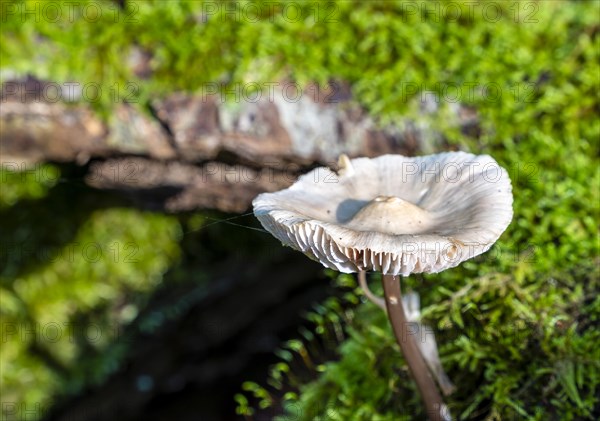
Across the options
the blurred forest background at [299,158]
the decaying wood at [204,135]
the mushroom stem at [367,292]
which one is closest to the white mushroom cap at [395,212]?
the mushroom stem at [367,292]

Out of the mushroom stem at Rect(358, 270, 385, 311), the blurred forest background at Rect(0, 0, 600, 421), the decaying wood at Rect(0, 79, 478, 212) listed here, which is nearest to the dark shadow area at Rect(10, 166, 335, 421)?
the blurred forest background at Rect(0, 0, 600, 421)

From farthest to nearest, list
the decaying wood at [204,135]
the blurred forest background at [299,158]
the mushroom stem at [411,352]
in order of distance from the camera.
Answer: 1. the decaying wood at [204,135]
2. the blurred forest background at [299,158]
3. the mushroom stem at [411,352]

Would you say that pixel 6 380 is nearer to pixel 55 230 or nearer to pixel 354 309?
pixel 55 230

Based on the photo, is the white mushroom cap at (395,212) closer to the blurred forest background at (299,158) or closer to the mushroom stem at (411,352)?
the mushroom stem at (411,352)

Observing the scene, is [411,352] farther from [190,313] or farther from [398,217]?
[190,313]

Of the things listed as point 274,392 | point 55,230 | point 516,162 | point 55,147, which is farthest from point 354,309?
point 55,230

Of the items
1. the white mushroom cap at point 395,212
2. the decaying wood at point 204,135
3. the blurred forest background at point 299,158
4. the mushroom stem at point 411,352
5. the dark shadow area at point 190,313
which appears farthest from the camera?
the dark shadow area at point 190,313

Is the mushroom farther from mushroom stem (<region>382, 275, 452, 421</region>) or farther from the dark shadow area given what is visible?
the dark shadow area

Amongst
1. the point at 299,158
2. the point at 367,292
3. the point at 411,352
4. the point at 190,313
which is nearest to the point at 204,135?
the point at 299,158
